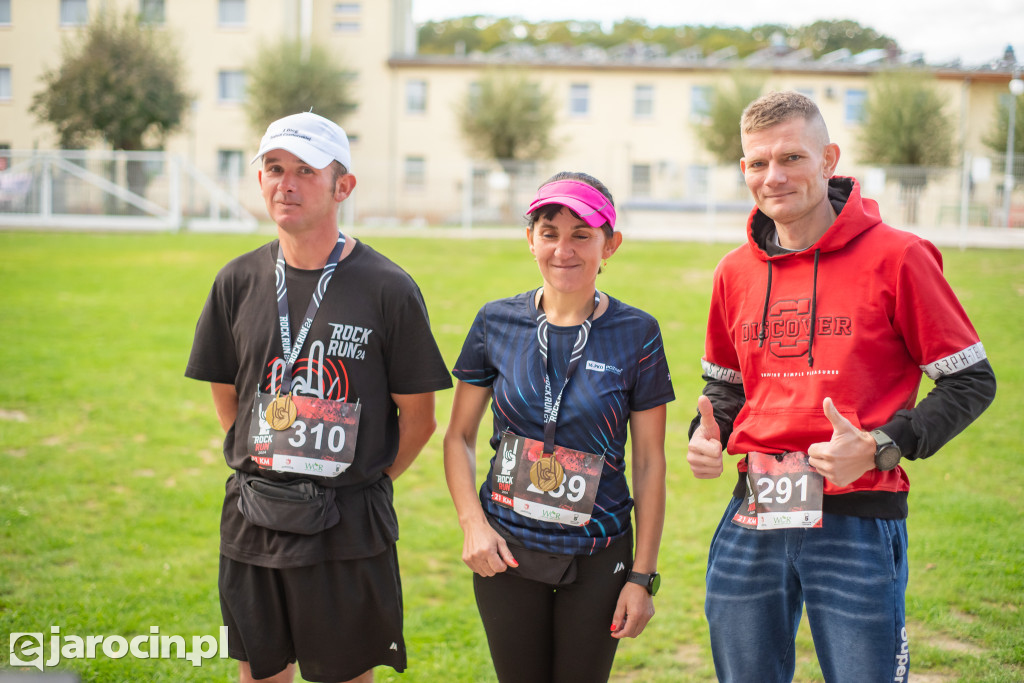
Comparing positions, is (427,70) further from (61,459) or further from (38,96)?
(61,459)

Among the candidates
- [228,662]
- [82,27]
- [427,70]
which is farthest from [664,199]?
[228,662]

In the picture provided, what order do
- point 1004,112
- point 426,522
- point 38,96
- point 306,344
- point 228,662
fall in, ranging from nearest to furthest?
point 306,344 < point 228,662 < point 426,522 < point 38,96 < point 1004,112

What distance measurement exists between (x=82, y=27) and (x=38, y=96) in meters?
2.76

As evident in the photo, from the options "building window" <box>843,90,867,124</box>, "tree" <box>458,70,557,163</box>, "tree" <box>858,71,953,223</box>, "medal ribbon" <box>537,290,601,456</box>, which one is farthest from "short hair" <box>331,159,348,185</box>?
"building window" <box>843,90,867,124</box>

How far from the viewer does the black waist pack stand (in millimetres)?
2662

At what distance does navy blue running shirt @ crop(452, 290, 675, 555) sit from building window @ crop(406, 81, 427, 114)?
3729cm

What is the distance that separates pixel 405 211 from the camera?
2834cm

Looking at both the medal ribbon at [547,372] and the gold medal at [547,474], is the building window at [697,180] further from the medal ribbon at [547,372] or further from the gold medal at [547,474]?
the gold medal at [547,474]

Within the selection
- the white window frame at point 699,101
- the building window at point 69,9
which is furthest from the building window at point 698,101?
the building window at point 69,9

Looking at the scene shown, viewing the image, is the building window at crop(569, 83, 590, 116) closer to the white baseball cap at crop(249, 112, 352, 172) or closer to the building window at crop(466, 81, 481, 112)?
the building window at crop(466, 81, 481, 112)

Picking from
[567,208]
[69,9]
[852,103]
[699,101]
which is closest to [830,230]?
[567,208]

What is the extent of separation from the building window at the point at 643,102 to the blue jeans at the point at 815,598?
37560 mm

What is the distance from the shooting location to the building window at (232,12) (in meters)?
36.8

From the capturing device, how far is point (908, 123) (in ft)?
103
